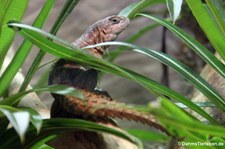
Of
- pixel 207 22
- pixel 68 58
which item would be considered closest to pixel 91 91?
pixel 68 58

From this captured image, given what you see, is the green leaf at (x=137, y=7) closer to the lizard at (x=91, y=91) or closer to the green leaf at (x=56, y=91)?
the lizard at (x=91, y=91)

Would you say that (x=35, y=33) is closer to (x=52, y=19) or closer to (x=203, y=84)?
(x=203, y=84)

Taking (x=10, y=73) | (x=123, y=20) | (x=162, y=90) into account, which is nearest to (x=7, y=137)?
(x=10, y=73)

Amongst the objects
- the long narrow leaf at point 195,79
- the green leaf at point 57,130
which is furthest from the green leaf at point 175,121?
the long narrow leaf at point 195,79

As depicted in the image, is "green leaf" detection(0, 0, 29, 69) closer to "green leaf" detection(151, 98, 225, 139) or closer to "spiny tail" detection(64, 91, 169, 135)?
"spiny tail" detection(64, 91, 169, 135)

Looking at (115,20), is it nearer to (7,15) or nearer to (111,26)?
(111,26)

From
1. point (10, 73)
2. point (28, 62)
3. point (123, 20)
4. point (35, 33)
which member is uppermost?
point (123, 20)
